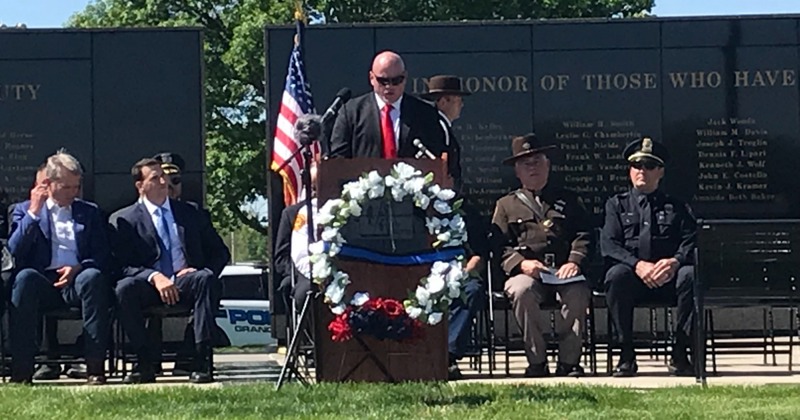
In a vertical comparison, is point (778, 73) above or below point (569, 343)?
above

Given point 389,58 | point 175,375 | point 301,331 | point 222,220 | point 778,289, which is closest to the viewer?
point 301,331

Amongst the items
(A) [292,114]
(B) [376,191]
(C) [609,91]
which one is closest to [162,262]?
(A) [292,114]

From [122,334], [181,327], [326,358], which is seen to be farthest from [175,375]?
[326,358]

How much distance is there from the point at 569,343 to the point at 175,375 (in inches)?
107

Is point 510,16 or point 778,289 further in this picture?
point 510,16

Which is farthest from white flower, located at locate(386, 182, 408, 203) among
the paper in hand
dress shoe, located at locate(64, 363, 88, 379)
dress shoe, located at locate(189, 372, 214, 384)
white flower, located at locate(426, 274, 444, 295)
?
dress shoe, located at locate(64, 363, 88, 379)

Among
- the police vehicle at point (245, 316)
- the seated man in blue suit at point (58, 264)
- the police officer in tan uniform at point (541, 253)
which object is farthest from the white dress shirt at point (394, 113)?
the police vehicle at point (245, 316)

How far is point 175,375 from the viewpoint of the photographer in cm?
1029

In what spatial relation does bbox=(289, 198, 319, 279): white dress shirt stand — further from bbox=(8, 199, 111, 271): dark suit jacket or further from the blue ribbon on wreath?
bbox=(8, 199, 111, 271): dark suit jacket

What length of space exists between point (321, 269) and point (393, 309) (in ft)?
1.50

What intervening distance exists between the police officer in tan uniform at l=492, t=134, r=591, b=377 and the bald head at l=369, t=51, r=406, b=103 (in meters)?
1.40

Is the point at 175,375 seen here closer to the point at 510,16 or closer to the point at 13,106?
the point at 13,106

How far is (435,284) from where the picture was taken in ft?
25.6

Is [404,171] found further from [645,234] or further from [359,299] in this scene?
[645,234]
